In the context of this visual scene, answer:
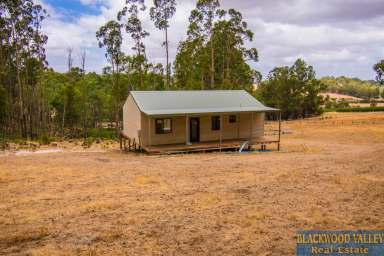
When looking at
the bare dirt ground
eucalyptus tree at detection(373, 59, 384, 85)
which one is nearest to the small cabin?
the bare dirt ground

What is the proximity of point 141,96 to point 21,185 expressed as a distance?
1086 centimetres

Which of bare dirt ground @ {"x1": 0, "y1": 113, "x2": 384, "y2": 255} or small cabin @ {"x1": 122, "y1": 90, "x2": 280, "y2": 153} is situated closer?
bare dirt ground @ {"x1": 0, "y1": 113, "x2": 384, "y2": 255}

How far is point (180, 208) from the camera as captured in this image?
715 centimetres

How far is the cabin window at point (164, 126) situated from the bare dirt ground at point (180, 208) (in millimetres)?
6633

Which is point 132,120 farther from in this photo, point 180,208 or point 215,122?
point 180,208

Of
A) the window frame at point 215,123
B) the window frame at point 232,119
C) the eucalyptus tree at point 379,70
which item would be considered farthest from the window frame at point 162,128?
→ the eucalyptus tree at point 379,70

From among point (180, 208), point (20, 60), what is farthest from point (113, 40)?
point (180, 208)

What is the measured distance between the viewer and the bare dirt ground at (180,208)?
17.6 ft

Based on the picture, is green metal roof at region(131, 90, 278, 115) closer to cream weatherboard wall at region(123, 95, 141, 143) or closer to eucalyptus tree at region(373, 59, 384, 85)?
cream weatherboard wall at region(123, 95, 141, 143)

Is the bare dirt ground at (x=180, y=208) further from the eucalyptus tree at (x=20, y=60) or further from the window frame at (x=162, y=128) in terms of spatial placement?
the eucalyptus tree at (x=20, y=60)

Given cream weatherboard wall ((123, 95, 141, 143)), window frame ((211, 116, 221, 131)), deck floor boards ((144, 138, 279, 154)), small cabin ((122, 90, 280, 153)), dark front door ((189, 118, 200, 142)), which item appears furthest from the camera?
window frame ((211, 116, 221, 131))

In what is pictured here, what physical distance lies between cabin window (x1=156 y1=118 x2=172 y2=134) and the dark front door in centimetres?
143

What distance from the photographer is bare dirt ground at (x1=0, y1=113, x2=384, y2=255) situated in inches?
211


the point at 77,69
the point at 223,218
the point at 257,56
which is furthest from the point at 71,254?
the point at 77,69
